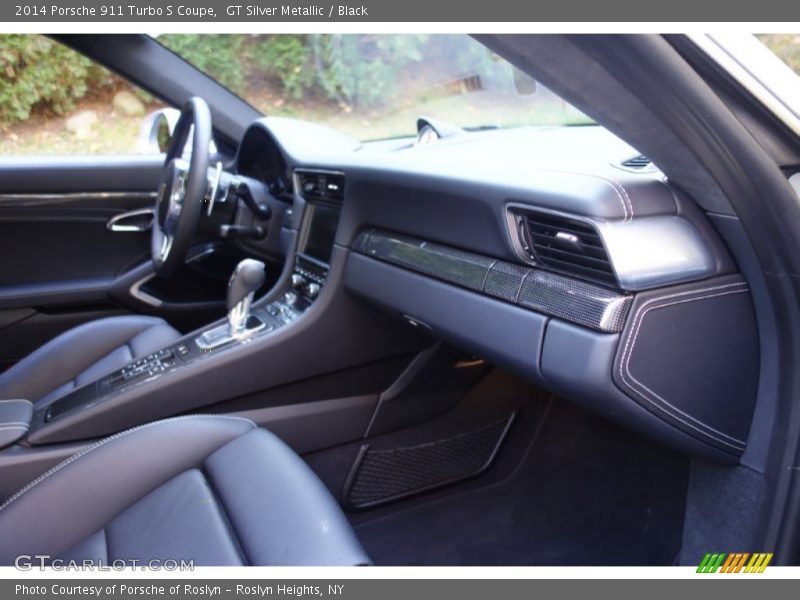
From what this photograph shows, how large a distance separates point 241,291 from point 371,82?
0.84 meters

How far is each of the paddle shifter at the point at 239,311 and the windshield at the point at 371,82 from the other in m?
0.60

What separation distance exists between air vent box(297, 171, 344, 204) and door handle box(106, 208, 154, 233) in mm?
829

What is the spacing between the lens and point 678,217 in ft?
4.07

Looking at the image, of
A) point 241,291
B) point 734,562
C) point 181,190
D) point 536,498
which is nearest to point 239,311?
point 241,291

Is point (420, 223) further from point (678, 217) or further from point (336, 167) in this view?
point (678, 217)

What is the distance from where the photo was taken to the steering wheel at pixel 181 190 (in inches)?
75.6

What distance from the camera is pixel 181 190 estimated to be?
210cm

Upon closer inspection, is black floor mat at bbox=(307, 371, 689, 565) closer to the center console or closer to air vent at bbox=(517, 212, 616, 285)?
the center console

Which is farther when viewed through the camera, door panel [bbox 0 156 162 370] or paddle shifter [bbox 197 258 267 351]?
door panel [bbox 0 156 162 370]

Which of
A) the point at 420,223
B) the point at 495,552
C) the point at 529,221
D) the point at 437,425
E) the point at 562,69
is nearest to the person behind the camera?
the point at 562,69

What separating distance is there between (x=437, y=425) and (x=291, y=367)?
46 centimetres

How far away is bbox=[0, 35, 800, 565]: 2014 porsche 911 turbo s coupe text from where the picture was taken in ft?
3.89

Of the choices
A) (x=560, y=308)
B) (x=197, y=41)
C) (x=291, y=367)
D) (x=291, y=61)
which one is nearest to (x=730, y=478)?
(x=560, y=308)

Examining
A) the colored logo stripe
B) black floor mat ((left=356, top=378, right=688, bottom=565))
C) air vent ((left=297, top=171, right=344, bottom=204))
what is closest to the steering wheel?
air vent ((left=297, top=171, right=344, bottom=204))
